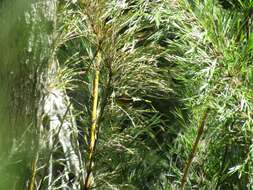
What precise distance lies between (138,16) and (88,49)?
7.2 inches

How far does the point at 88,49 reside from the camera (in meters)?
1.51

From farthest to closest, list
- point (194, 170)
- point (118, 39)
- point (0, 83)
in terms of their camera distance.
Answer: point (194, 170) < point (118, 39) < point (0, 83)

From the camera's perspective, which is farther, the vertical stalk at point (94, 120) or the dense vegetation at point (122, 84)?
the vertical stalk at point (94, 120)

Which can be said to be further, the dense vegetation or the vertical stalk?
the vertical stalk

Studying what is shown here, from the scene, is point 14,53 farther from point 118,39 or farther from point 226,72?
point 226,72

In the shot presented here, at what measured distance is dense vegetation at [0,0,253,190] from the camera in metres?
1.11

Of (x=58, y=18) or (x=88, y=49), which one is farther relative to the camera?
(x=88, y=49)

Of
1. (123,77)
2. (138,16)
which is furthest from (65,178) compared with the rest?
(138,16)

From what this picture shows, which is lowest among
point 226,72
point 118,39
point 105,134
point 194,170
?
point 194,170

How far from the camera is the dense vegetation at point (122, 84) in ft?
3.63

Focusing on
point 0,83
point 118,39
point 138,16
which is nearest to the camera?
point 0,83

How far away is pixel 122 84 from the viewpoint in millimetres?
1512

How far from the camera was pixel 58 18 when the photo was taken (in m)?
1.14

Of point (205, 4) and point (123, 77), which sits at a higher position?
point (205, 4)
